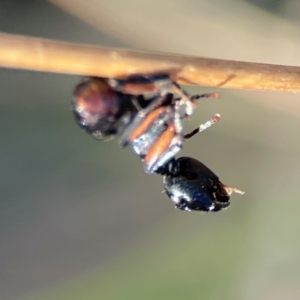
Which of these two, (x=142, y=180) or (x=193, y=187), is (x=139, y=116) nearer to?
(x=193, y=187)

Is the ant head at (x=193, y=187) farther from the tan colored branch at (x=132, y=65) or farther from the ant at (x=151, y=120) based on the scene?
the tan colored branch at (x=132, y=65)

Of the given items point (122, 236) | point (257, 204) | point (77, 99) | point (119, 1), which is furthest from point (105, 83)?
point (257, 204)

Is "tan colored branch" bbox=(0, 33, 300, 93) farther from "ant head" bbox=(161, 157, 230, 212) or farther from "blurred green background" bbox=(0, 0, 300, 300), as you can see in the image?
"blurred green background" bbox=(0, 0, 300, 300)

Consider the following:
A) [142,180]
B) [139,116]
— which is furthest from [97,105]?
[142,180]

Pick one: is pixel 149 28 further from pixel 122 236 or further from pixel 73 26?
pixel 122 236

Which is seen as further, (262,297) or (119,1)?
(262,297)

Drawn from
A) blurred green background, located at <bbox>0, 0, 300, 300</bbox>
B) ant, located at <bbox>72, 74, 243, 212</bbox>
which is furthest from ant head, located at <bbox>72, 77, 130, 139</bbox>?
blurred green background, located at <bbox>0, 0, 300, 300</bbox>
